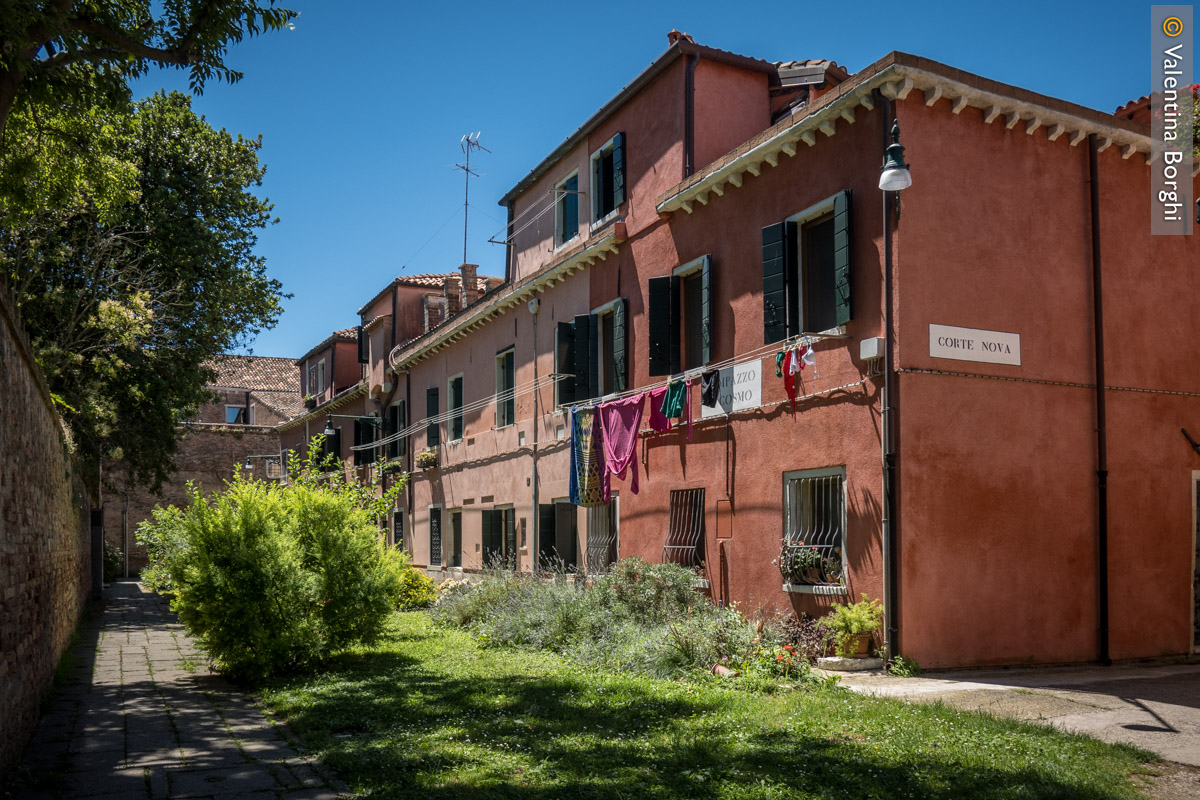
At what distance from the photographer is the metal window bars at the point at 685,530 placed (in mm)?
13328

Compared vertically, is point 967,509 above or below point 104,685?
above

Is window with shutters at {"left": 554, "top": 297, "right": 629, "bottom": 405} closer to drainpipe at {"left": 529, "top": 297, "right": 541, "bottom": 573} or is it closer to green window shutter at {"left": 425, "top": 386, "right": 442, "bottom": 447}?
drainpipe at {"left": 529, "top": 297, "right": 541, "bottom": 573}

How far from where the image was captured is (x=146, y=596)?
2492cm

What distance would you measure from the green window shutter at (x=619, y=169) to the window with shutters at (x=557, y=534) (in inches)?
200

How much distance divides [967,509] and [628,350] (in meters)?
6.18

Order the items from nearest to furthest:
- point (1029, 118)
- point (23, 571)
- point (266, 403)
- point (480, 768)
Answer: point (480, 768)
point (23, 571)
point (1029, 118)
point (266, 403)

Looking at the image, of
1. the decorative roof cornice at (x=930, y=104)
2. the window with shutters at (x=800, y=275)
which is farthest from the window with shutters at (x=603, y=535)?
the decorative roof cornice at (x=930, y=104)

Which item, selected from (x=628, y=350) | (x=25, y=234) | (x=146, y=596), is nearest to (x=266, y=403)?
(x=146, y=596)

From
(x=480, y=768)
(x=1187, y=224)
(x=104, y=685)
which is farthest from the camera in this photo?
(x=1187, y=224)

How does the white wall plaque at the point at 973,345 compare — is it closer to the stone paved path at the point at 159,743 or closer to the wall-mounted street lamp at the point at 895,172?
the wall-mounted street lamp at the point at 895,172

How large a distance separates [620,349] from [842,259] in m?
4.99

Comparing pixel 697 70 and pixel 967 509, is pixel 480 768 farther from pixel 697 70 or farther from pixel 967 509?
pixel 697 70

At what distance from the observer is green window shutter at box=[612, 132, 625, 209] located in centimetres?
1595

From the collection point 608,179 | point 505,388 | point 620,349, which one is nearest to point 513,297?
point 505,388
